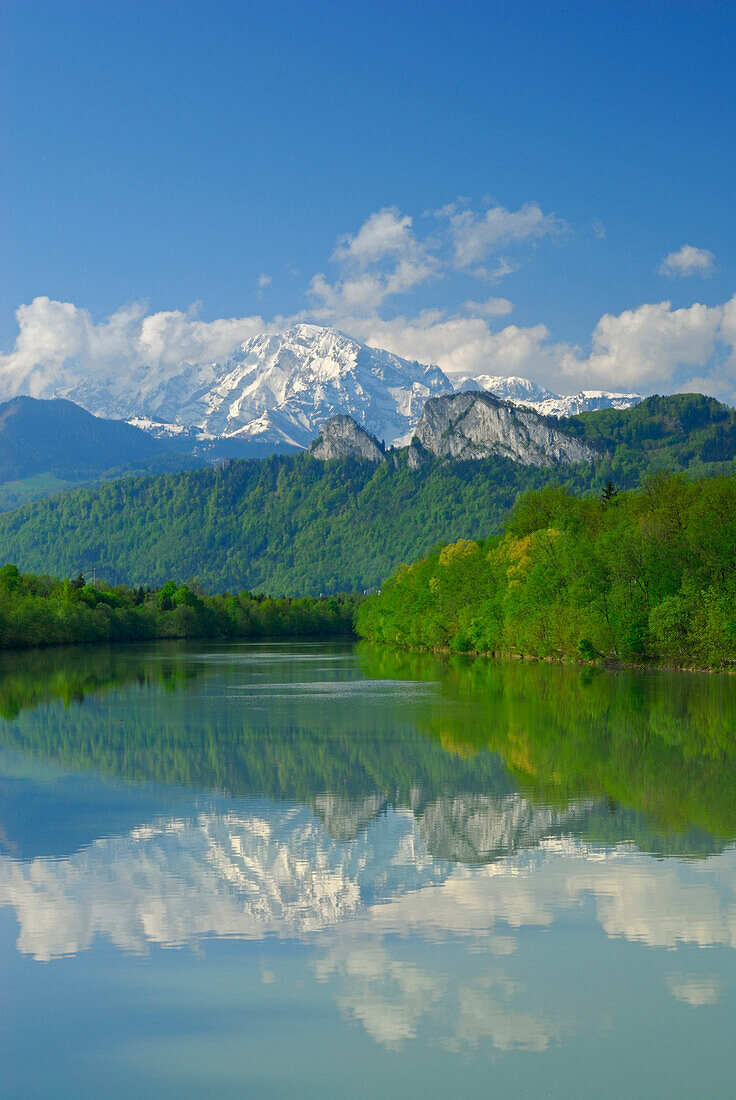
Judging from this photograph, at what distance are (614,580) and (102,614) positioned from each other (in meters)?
90.3

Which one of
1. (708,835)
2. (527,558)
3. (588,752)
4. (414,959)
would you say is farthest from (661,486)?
(414,959)

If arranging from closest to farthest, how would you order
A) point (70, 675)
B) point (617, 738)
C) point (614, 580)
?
point (617, 738)
point (70, 675)
point (614, 580)

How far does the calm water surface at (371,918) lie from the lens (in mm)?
10500

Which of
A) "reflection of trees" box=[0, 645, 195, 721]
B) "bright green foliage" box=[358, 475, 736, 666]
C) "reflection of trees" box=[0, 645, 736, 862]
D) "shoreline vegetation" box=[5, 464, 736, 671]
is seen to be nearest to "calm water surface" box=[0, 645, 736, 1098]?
"reflection of trees" box=[0, 645, 736, 862]

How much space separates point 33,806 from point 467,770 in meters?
10.9

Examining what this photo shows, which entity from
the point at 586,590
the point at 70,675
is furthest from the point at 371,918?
the point at 586,590

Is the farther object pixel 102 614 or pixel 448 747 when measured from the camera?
pixel 102 614

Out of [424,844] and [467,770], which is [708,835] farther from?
[467,770]

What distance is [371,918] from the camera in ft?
49.2

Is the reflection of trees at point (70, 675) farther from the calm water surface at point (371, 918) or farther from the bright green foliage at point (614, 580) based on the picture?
the bright green foliage at point (614, 580)

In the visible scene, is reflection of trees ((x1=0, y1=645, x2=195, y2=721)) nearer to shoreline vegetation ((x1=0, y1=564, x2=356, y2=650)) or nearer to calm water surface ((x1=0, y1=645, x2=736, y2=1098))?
shoreline vegetation ((x1=0, y1=564, x2=356, y2=650))

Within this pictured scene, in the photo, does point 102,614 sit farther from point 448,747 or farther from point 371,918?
point 371,918

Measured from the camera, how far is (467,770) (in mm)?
28156

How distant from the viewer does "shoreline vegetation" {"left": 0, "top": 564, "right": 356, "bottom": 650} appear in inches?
4724
